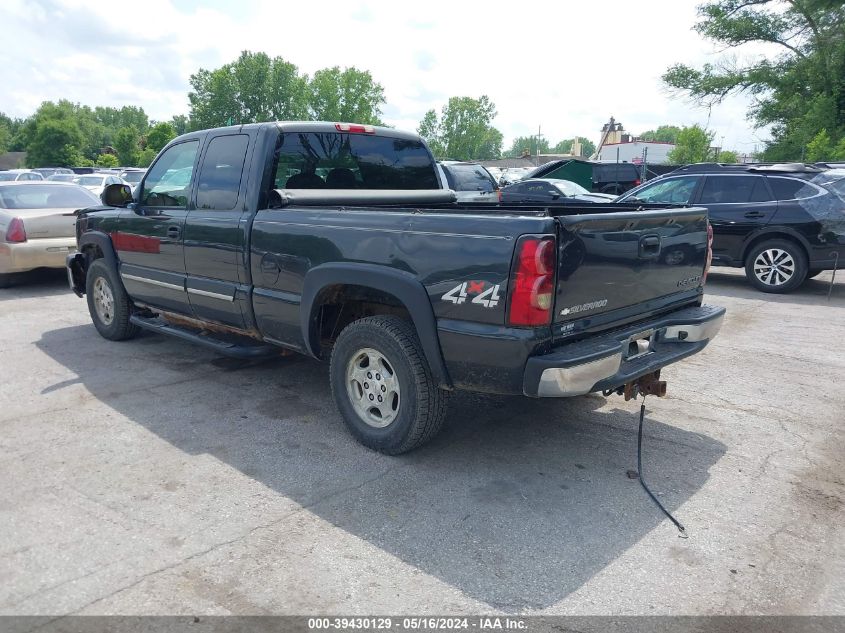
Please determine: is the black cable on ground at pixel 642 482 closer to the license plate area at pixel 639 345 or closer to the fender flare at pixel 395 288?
the license plate area at pixel 639 345

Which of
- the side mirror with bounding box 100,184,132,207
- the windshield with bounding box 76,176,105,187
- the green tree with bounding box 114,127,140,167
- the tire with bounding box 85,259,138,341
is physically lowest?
the tire with bounding box 85,259,138,341

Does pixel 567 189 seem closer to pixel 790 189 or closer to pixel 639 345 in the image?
pixel 790 189

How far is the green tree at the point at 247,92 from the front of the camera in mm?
87812

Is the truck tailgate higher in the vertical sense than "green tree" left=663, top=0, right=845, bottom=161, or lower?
lower

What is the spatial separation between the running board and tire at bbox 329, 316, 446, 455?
2.97 feet

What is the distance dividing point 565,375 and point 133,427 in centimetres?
304

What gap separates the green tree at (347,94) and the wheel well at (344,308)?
291 feet

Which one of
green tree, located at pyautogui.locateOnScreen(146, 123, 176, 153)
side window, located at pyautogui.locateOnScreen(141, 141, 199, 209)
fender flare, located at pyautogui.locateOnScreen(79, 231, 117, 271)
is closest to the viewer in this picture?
side window, located at pyautogui.locateOnScreen(141, 141, 199, 209)

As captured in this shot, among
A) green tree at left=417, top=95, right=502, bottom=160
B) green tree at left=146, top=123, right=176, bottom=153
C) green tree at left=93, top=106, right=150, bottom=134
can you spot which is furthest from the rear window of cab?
green tree at left=93, top=106, right=150, bottom=134

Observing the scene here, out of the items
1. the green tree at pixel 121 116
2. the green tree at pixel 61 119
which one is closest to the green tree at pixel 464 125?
the green tree at pixel 61 119

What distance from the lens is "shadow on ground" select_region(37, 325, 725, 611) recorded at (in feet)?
10.2

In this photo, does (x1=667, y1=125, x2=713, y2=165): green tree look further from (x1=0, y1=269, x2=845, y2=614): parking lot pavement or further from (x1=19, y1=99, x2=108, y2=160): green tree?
(x1=19, y1=99, x2=108, y2=160): green tree

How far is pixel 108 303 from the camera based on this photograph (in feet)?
22.5

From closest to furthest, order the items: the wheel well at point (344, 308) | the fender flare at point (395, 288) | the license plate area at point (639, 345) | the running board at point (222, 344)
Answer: the fender flare at point (395, 288)
the license plate area at point (639, 345)
the wheel well at point (344, 308)
the running board at point (222, 344)
